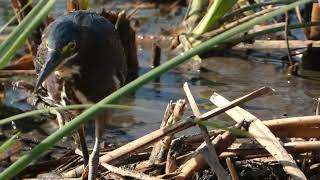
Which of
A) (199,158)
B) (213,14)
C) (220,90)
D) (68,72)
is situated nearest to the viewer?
(199,158)

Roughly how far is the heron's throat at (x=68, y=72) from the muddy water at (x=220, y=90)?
81 centimetres

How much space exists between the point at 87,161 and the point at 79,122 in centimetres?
170

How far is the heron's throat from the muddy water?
814 millimetres

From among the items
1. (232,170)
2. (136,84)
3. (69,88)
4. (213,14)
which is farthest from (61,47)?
(213,14)

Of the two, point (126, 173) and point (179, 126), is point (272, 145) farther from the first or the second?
point (126, 173)

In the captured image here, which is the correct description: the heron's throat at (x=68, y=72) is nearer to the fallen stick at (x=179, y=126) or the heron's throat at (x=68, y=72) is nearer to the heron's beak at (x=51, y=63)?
the heron's beak at (x=51, y=63)

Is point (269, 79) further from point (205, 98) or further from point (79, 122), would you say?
point (79, 122)

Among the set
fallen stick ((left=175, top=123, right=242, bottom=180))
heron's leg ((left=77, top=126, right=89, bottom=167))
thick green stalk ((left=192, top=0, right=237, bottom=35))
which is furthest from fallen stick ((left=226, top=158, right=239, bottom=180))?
thick green stalk ((left=192, top=0, right=237, bottom=35))

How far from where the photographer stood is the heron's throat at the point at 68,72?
3.52 meters

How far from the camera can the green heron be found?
11.3 feet

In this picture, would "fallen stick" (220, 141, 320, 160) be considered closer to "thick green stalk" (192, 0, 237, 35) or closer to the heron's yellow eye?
the heron's yellow eye

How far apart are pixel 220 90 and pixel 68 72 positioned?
164 centimetres

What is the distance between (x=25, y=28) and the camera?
7.00 ft

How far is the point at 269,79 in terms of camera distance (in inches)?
201
